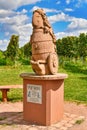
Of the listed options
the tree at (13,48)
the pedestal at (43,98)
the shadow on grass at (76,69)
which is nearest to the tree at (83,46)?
the shadow on grass at (76,69)

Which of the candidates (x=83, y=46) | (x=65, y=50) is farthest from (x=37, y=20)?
(x=65, y=50)

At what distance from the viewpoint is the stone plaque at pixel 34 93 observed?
7266 millimetres

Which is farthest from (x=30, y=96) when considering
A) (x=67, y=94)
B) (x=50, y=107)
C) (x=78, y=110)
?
(x=67, y=94)

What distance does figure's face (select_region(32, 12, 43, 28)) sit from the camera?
7492 millimetres

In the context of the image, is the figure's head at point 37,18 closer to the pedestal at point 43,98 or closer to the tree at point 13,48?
the pedestal at point 43,98

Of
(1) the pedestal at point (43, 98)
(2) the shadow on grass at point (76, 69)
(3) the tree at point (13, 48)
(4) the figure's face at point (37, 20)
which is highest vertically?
(3) the tree at point (13, 48)

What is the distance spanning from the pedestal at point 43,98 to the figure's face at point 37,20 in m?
1.35

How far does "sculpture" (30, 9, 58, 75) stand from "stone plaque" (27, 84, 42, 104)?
1.30 ft

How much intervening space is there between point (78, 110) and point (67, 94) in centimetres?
306

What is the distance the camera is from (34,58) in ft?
24.7

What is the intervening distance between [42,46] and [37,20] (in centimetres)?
75

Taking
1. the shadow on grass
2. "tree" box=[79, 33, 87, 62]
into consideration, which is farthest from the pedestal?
"tree" box=[79, 33, 87, 62]

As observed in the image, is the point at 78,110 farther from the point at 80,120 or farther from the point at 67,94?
the point at 67,94

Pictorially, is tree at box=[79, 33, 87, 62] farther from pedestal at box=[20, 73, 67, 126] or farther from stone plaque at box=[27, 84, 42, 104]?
stone plaque at box=[27, 84, 42, 104]
